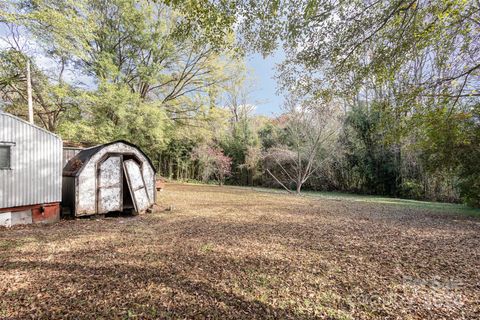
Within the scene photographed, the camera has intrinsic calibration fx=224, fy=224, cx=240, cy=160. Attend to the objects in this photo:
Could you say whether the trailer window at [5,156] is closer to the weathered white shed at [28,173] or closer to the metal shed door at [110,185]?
the weathered white shed at [28,173]

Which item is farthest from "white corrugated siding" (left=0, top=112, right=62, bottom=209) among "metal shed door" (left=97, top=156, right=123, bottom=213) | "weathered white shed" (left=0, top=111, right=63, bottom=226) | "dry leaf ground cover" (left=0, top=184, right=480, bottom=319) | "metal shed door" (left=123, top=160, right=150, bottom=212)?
"metal shed door" (left=123, top=160, right=150, bottom=212)

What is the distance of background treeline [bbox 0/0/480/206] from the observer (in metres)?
4.11

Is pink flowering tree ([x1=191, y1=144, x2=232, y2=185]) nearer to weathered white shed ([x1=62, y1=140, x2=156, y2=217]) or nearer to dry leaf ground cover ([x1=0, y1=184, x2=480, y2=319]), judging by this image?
weathered white shed ([x1=62, y1=140, x2=156, y2=217])

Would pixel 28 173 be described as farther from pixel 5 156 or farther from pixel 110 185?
pixel 110 185

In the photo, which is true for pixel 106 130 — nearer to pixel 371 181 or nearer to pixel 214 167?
pixel 214 167

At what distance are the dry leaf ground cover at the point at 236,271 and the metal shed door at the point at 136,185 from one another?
1163mm

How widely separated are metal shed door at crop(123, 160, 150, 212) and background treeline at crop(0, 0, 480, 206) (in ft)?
12.5

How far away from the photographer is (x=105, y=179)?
615cm

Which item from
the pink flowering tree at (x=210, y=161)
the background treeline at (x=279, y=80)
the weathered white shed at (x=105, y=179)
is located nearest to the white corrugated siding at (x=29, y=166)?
the weathered white shed at (x=105, y=179)


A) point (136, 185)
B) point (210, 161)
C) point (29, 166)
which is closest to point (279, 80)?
point (136, 185)

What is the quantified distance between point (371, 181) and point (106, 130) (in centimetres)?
1580

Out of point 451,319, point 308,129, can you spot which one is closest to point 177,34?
point 451,319

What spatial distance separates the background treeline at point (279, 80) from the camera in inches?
162

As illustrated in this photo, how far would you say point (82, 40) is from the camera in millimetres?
9383
